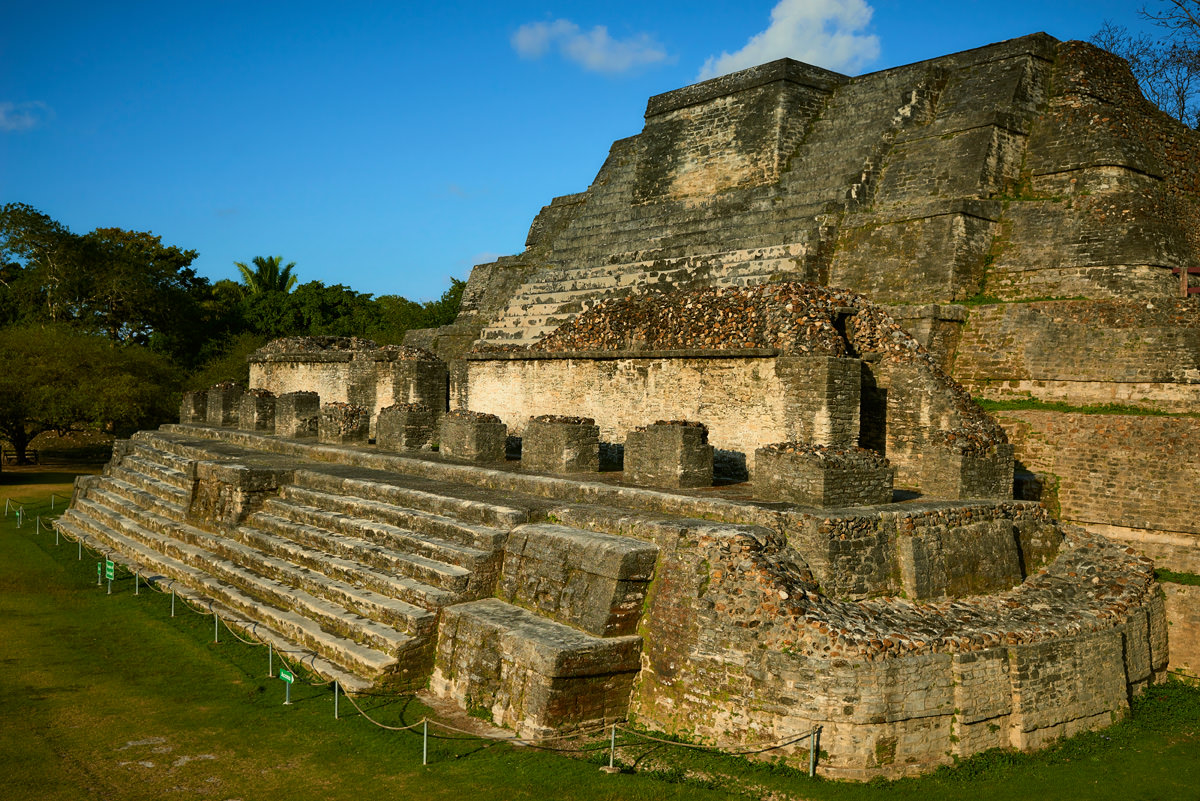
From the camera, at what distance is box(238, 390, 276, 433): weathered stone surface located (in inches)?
751

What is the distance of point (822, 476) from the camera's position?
845 centimetres

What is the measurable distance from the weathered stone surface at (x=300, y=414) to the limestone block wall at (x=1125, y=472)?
1165 centimetres

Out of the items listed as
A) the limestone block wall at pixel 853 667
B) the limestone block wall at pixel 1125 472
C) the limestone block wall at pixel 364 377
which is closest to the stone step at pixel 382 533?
the limestone block wall at pixel 853 667

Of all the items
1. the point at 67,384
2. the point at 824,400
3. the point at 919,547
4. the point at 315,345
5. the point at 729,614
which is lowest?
the point at 729,614

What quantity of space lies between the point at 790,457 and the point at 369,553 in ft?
14.3

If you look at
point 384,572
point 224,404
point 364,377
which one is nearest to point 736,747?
point 384,572

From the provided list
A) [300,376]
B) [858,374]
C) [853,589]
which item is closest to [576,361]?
[858,374]

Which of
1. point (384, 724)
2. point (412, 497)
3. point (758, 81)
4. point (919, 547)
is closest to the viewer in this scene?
point (384, 724)

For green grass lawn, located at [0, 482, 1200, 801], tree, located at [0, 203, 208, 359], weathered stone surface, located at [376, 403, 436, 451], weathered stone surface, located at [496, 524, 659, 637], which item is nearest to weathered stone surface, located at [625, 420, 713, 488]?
weathered stone surface, located at [496, 524, 659, 637]

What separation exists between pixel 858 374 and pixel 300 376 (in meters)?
14.2

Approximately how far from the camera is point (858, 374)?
1030 centimetres

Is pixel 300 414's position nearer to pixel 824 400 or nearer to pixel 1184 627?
pixel 824 400

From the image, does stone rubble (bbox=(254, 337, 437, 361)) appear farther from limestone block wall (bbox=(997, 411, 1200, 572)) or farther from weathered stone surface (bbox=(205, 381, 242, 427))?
limestone block wall (bbox=(997, 411, 1200, 572))

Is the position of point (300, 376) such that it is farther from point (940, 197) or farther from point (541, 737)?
point (541, 737)
